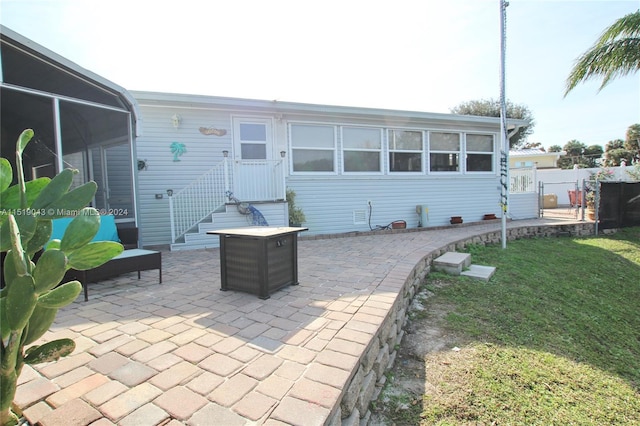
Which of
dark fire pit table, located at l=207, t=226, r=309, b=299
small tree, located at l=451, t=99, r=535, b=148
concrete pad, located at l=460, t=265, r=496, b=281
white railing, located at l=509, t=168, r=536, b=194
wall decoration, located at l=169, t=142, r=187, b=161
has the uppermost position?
small tree, located at l=451, t=99, r=535, b=148

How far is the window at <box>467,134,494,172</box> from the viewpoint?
1018cm

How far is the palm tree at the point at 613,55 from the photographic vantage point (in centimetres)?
842

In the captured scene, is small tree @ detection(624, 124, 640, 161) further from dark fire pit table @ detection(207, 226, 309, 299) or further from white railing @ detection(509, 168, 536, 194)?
dark fire pit table @ detection(207, 226, 309, 299)

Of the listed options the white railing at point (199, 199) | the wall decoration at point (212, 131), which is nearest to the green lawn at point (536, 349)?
the white railing at point (199, 199)

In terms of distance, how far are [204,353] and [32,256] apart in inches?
46.2

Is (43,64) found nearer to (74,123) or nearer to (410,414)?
(74,123)

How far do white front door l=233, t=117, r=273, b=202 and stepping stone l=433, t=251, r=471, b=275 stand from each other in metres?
3.91

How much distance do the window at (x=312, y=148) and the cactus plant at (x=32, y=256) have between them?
688 cm

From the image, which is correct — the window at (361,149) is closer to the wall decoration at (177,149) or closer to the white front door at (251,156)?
the white front door at (251,156)

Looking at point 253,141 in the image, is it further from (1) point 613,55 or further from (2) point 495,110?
(2) point 495,110

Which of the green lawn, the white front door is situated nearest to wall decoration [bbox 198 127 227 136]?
the white front door

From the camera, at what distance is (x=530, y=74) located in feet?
31.1

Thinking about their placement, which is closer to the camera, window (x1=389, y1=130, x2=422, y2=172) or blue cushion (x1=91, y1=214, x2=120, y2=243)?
blue cushion (x1=91, y1=214, x2=120, y2=243)

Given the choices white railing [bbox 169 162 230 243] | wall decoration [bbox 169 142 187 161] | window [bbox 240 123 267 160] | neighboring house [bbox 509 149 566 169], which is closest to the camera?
white railing [bbox 169 162 230 243]
